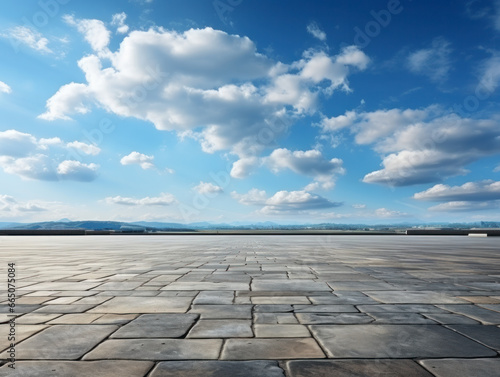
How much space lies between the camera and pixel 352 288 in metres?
5.79

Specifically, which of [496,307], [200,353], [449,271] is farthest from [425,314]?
[449,271]

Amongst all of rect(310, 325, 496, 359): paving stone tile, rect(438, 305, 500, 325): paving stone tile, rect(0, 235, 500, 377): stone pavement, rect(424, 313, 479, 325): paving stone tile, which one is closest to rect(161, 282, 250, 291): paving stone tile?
rect(0, 235, 500, 377): stone pavement

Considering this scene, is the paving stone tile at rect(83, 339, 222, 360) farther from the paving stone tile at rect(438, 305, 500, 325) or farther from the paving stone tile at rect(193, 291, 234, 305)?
A: the paving stone tile at rect(438, 305, 500, 325)

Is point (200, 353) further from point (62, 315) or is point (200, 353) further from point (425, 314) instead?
point (425, 314)

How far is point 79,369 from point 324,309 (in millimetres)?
2845

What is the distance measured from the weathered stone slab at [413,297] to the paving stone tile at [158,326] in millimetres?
2804

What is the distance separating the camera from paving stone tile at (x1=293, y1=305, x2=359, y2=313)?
418 cm

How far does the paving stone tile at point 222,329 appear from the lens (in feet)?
10.6

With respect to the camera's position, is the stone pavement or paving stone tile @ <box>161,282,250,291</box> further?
paving stone tile @ <box>161,282,250,291</box>

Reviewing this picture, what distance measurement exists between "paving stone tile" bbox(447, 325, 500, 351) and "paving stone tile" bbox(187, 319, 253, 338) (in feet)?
6.90

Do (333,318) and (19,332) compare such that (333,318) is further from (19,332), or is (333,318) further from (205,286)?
(19,332)

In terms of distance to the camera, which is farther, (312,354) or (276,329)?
(276,329)

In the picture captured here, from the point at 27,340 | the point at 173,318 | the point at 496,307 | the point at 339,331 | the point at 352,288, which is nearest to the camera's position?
the point at 27,340

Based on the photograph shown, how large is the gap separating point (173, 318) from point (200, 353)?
118 centimetres
